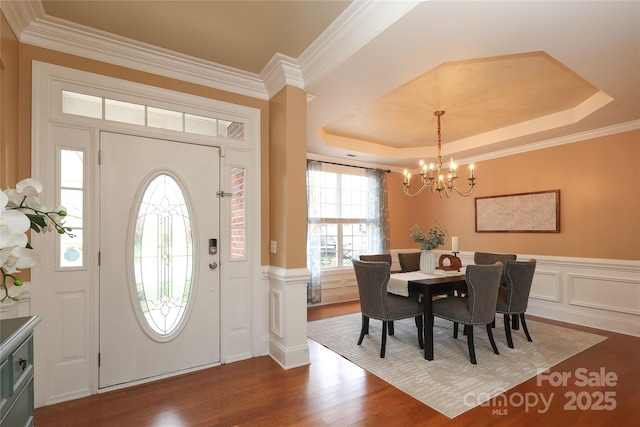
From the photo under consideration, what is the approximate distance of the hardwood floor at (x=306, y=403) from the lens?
211cm

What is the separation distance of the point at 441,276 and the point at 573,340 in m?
1.63

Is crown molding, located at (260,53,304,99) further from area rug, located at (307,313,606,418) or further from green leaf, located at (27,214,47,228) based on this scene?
area rug, located at (307,313,606,418)

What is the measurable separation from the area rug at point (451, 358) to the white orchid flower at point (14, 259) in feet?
8.09

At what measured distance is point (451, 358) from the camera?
10.1 ft

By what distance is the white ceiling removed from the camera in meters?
2.03

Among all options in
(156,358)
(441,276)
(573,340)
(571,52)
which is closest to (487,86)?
(571,52)

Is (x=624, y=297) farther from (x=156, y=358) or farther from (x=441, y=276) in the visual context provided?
(x=156, y=358)

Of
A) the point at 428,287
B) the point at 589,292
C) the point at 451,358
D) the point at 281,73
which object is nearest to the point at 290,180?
the point at 281,73

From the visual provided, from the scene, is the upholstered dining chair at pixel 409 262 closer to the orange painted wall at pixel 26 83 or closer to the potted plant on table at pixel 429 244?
the potted plant on table at pixel 429 244

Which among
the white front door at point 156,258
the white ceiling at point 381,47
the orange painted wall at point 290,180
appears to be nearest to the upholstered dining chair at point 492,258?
the white ceiling at point 381,47

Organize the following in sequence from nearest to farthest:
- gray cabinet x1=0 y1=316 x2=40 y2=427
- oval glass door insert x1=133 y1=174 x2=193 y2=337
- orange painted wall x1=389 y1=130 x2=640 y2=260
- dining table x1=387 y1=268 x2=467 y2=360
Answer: gray cabinet x1=0 y1=316 x2=40 y2=427
oval glass door insert x1=133 y1=174 x2=193 y2=337
dining table x1=387 y1=268 x2=467 y2=360
orange painted wall x1=389 y1=130 x2=640 y2=260

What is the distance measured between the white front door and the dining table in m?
1.90

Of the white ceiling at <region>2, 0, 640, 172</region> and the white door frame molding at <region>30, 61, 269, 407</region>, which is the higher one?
the white ceiling at <region>2, 0, 640, 172</region>

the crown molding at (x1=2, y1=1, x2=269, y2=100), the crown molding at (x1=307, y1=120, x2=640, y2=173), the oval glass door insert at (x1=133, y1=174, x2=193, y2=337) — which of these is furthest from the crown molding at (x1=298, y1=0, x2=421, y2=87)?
the crown molding at (x1=307, y1=120, x2=640, y2=173)
